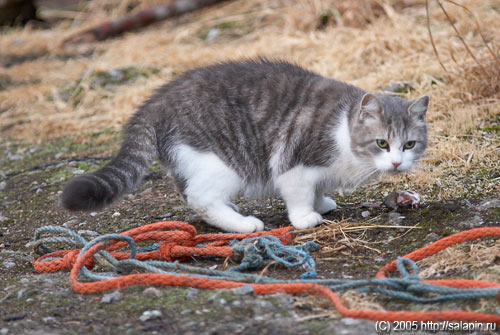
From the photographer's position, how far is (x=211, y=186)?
10.4ft

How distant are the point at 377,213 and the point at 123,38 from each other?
6.78m

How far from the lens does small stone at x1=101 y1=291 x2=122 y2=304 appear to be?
2.39m

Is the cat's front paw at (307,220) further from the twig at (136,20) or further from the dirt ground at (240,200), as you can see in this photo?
the twig at (136,20)

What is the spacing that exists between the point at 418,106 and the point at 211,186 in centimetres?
116

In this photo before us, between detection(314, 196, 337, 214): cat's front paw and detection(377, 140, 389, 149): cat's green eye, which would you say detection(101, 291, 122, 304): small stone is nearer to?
detection(314, 196, 337, 214): cat's front paw

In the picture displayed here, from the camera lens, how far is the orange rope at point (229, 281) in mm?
2053

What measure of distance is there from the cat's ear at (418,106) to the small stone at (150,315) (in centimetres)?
171

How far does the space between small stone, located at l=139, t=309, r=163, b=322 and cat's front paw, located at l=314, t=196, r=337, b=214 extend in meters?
1.40

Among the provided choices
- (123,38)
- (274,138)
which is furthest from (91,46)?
(274,138)

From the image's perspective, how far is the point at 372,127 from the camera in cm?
315

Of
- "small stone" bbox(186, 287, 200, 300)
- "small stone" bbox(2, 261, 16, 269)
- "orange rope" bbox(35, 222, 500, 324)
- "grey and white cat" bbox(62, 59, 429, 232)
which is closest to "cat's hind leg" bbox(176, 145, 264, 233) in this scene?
"grey and white cat" bbox(62, 59, 429, 232)

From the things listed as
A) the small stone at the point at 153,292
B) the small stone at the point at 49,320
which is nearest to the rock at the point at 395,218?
the small stone at the point at 153,292

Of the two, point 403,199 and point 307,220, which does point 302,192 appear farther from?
point 403,199

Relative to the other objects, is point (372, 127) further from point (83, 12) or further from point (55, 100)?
point (83, 12)
